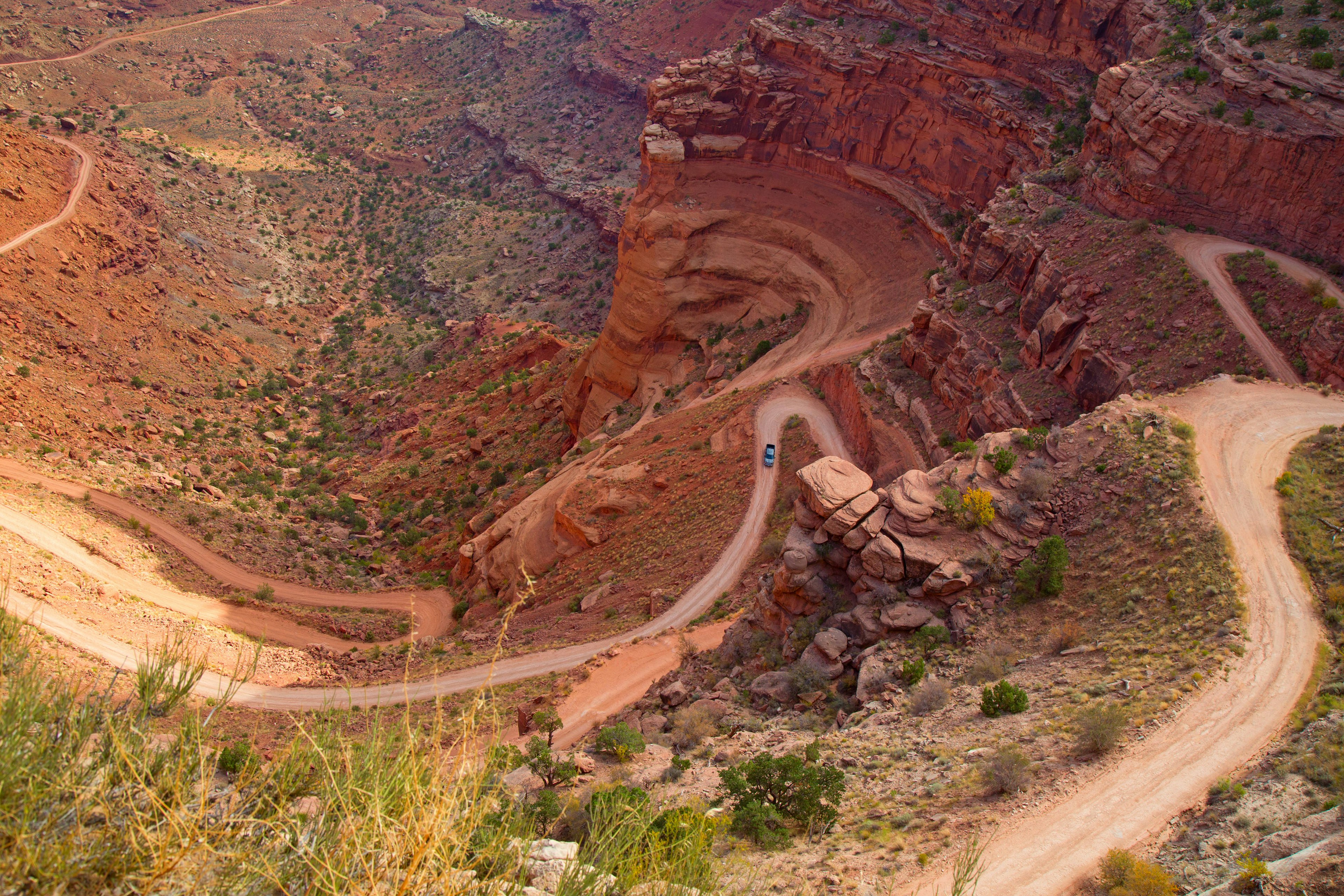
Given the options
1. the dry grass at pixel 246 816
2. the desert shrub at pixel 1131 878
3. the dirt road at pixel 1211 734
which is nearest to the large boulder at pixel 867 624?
the dirt road at pixel 1211 734

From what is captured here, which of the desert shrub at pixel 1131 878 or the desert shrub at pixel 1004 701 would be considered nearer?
the desert shrub at pixel 1131 878

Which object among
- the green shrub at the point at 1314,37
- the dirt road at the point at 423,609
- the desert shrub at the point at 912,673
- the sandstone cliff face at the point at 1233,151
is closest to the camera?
the desert shrub at the point at 912,673

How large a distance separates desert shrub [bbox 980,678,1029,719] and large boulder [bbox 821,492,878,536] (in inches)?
246

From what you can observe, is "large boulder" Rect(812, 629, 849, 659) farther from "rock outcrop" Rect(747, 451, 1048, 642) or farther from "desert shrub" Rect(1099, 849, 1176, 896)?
"desert shrub" Rect(1099, 849, 1176, 896)

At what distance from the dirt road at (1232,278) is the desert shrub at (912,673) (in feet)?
57.2

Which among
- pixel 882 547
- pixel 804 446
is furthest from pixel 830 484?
pixel 804 446

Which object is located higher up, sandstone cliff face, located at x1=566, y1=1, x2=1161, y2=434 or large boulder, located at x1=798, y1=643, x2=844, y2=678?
sandstone cliff face, located at x1=566, y1=1, x2=1161, y2=434

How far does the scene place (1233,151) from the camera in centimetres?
3102

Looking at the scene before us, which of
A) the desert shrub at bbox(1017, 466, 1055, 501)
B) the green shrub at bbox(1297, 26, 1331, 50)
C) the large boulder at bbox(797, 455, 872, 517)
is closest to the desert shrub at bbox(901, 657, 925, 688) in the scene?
the large boulder at bbox(797, 455, 872, 517)

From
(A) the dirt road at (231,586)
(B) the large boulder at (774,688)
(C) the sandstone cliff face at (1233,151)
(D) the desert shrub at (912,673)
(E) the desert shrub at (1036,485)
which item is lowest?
(A) the dirt road at (231,586)

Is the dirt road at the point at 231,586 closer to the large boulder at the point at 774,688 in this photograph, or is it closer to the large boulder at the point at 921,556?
the large boulder at the point at 774,688

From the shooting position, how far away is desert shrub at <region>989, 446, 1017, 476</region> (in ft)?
74.5

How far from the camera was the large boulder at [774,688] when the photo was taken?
2136 centimetres

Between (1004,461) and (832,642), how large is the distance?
280 inches
